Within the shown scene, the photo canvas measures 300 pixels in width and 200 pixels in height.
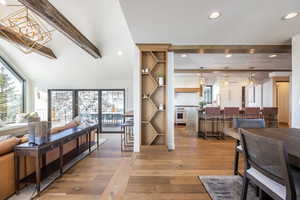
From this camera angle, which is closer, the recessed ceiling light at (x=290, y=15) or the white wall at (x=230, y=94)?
the recessed ceiling light at (x=290, y=15)

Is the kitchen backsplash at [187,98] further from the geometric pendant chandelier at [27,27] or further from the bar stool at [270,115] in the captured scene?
the geometric pendant chandelier at [27,27]

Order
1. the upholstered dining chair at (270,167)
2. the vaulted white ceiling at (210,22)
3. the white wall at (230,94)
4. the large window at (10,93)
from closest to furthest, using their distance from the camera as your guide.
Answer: the upholstered dining chair at (270,167), the vaulted white ceiling at (210,22), the large window at (10,93), the white wall at (230,94)

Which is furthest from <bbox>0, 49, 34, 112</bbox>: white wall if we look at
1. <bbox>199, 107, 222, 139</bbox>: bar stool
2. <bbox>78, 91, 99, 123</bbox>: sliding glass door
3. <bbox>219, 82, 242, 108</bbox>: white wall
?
<bbox>219, 82, 242, 108</bbox>: white wall

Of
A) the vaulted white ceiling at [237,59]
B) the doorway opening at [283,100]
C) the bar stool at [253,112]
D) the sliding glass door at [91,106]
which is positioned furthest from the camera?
the doorway opening at [283,100]

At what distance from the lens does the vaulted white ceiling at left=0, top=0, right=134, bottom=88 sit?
416cm

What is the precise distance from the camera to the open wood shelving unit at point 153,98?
3.99 m

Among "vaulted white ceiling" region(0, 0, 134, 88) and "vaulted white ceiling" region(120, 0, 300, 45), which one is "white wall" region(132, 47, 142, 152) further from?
"vaulted white ceiling" region(0, 0, 134, 88)

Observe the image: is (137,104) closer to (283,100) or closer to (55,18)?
(55,18)

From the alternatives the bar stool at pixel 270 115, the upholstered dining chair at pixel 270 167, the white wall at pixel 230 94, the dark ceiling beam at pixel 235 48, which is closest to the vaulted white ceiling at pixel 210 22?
the dark ceiling beam at pixel 235 48

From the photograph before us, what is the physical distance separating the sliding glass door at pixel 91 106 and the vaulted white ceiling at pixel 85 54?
0.36 meters

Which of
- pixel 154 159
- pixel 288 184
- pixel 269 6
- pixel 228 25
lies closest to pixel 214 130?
pixel 154 159

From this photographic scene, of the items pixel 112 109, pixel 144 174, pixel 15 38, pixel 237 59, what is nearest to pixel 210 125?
pixel 237 59

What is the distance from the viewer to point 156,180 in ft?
8.39

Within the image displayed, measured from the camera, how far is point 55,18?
344cm
